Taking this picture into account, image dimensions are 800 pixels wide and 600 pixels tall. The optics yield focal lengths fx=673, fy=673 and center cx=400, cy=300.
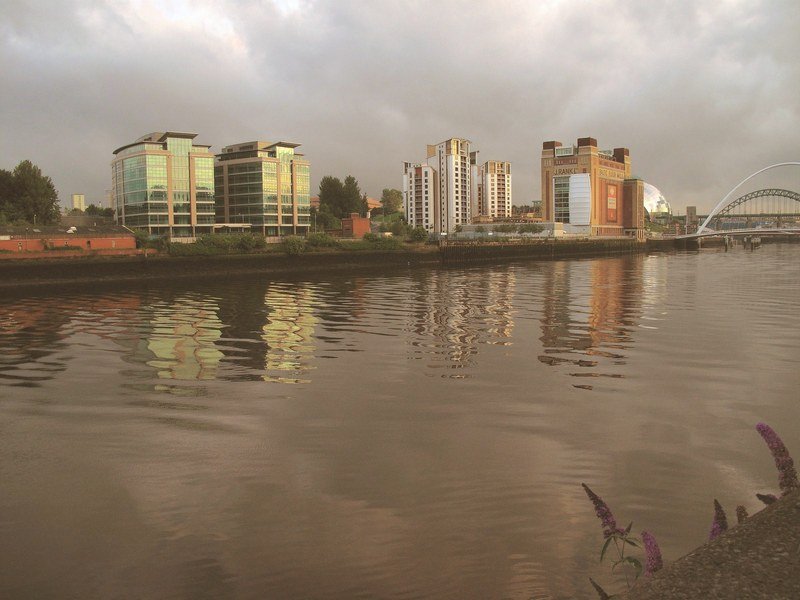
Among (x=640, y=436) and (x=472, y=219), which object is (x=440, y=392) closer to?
(x=640, y=436)

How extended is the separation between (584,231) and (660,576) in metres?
156

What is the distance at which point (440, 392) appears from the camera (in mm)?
13547

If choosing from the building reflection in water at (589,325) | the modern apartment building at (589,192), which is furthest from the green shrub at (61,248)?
the modern apartment building at (589,192)

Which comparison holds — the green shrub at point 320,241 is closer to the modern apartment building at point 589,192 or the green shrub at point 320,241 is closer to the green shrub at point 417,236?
the green shrub at point 417,236

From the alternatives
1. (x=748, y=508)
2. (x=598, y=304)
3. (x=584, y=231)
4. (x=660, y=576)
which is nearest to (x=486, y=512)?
(x=748, y=508)

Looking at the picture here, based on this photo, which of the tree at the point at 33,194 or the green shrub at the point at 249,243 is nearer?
the green shrub at the point at 249,243

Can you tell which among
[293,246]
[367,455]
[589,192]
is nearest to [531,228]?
[589,192]

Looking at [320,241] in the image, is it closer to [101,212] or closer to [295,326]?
[295,326]

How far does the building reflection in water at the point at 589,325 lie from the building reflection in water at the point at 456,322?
1688mm

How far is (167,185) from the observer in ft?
338

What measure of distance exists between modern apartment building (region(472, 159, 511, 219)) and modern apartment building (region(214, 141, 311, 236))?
65.9 m

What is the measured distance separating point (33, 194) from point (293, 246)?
43612mm

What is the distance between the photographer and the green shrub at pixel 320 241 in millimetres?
72375

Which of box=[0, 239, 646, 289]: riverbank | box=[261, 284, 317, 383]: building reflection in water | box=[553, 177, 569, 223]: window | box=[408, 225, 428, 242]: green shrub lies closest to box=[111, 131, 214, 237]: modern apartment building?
box=[408, 225, 428, 242]: green shrub
